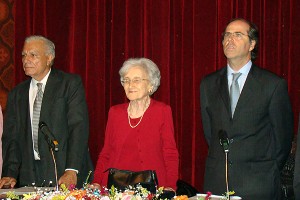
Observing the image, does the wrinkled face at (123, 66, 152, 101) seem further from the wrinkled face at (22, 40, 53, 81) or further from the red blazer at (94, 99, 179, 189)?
the wrinkled face at (22, 40, 53, 81)

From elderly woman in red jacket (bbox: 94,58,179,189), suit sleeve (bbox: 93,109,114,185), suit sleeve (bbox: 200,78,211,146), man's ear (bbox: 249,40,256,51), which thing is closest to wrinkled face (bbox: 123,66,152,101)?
elderly woman in red jacket (bbox: 94,58,179,189)

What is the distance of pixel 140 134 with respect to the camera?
13.8 feet

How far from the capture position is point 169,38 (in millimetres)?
5363

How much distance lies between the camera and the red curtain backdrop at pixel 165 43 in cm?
504

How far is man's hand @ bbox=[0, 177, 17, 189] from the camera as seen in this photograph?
4.17 meters

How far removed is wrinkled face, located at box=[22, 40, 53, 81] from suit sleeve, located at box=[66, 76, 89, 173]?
0.88 feet

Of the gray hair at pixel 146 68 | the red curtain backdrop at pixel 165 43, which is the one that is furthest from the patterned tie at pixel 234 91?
the red curtain backdrop at pixel 165 43

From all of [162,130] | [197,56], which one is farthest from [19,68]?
[162,130]

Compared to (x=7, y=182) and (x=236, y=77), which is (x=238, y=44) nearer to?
(x=236, y=77)

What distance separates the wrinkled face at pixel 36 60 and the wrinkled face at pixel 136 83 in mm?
720

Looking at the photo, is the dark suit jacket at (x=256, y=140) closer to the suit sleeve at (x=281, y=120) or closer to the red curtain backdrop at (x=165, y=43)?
the suit sleeve at (x=281, y=120)

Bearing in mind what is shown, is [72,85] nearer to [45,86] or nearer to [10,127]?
[45,86]

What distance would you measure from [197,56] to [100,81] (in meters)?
1.01

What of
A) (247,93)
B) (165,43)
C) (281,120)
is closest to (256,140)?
(281,120)
